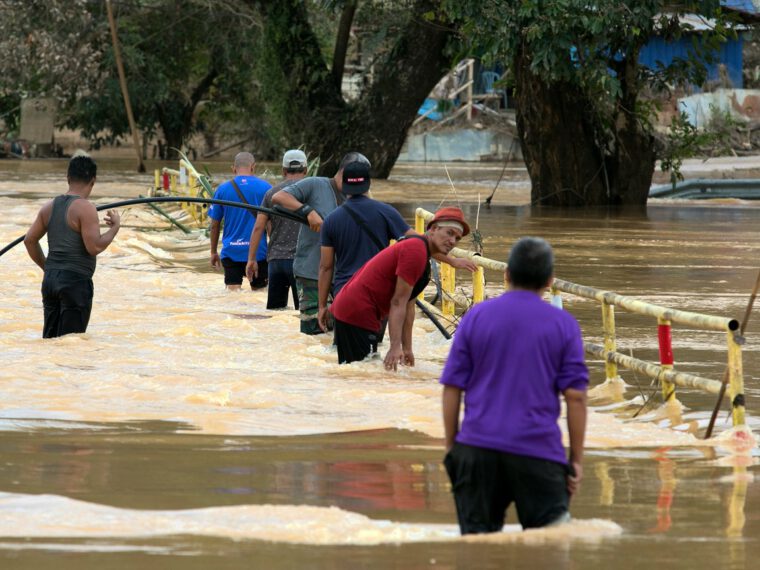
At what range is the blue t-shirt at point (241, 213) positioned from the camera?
13430 millimetres

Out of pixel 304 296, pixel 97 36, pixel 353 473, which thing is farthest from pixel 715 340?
pixel 97 36

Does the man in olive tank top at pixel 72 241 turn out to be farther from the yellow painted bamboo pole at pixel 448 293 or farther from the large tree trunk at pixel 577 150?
the large tree trunk at pixel 577 150

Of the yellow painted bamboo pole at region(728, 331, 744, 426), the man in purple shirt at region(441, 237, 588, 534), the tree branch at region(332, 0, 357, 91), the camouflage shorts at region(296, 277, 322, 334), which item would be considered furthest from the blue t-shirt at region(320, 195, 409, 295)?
the tree branch at region(332, 0, 357, 91)

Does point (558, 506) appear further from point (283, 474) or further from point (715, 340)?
point (715, 340)

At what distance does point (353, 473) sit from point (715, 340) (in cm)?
584

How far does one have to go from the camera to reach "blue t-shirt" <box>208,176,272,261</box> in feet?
44.1

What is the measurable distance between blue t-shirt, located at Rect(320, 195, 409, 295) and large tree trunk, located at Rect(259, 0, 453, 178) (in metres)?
25.3

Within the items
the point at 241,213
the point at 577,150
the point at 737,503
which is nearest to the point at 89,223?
the point at 241,213

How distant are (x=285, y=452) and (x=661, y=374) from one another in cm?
245

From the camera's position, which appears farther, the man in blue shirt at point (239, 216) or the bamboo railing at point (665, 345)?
the man in blue shirt at point (239, 216)

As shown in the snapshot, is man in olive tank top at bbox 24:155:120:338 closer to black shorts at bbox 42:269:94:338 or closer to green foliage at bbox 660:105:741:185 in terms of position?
black shorts at bbox 42:269:94:338

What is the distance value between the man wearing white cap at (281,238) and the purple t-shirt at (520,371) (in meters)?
6.94

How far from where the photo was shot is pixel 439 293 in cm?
1261

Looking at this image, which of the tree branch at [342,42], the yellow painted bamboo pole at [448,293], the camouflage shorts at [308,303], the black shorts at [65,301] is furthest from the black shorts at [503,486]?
the tree branch at [342,42]
